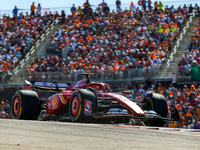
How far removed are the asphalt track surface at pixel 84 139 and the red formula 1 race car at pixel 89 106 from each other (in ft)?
9.39

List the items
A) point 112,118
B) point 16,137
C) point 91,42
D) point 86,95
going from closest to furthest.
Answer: point 16,137, point 86,95, point 112,118, point 91,42

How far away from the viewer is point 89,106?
11.9m

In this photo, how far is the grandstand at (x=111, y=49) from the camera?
23203mm

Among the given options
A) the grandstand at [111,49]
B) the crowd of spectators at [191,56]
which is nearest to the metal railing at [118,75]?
the grandstand at [111,49]

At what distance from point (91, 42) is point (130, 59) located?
13.7 feet

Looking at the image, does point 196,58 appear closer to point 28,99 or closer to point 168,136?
point 28,99

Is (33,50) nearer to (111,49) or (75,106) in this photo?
(111,49)

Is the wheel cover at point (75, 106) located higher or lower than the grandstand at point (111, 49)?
lower

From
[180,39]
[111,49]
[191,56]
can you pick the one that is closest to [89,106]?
[191,56]

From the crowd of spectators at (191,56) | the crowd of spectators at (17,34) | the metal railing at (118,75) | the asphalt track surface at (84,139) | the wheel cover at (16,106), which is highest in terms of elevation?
the crowd of spectators at (17,34)

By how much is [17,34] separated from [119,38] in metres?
7.81

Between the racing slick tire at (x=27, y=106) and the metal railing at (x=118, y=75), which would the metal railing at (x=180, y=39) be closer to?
the metal railing at (x=118, y=75)

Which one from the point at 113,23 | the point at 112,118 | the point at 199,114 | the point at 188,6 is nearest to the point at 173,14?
the point at 188,6

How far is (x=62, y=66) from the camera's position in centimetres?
2702
